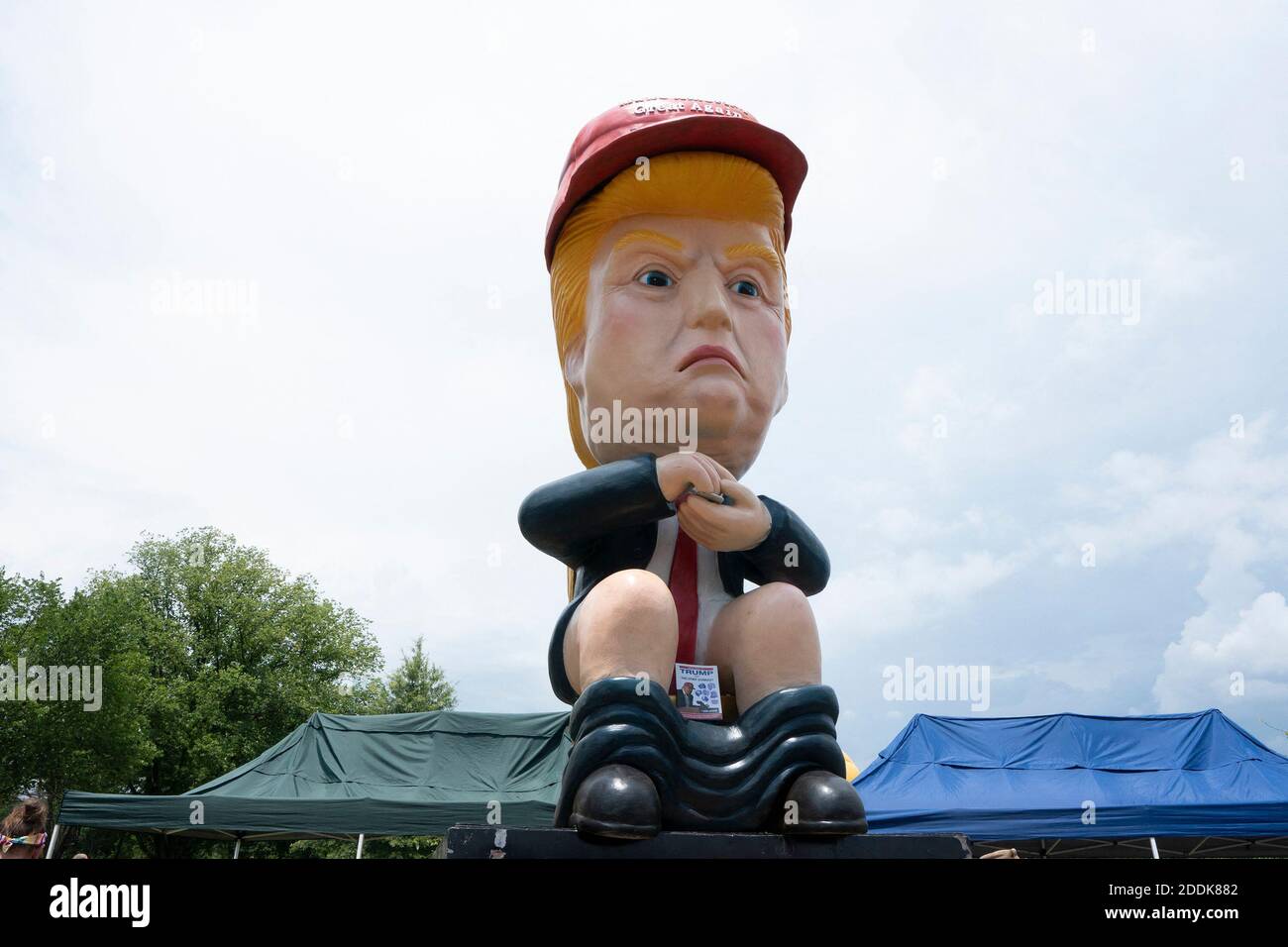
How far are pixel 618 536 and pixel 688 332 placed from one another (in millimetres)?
791

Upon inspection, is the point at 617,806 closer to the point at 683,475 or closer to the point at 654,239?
the point at 683,475

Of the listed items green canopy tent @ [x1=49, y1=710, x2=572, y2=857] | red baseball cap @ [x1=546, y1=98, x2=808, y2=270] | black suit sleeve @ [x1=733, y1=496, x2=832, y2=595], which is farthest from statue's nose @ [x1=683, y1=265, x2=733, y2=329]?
green canopy tent @ [x1=49, y1=710, x2=572, y2=857]

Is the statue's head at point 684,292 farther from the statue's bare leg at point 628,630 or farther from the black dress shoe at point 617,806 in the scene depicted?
the black dress shoe at point 617,806

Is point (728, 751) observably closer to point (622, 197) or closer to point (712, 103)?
point (622, 197)

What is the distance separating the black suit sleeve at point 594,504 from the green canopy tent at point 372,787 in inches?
256

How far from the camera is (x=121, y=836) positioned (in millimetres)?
19391

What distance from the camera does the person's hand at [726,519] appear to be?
3.18 m

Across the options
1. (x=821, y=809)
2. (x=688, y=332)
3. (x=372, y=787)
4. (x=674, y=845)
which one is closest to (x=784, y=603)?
(x=821, y=809)

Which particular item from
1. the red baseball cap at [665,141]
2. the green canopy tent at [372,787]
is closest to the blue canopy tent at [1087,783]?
the green canopy tent at [372,787]

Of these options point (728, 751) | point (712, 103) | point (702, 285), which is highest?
point (712, 103)

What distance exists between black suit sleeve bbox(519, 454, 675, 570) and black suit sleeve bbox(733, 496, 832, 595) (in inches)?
15.9

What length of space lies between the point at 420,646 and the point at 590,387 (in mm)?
20460

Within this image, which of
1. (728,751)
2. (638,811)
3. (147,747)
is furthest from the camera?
(147,747)

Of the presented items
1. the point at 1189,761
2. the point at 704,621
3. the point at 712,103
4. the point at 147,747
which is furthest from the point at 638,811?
the point at 147,747
